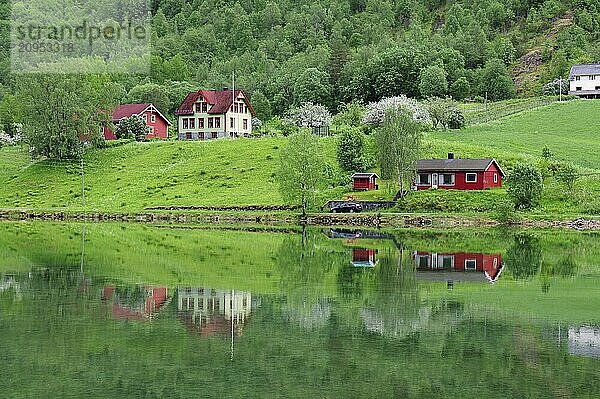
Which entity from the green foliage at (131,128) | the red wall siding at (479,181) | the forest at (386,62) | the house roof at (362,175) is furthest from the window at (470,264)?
the green foliage at (131,128)

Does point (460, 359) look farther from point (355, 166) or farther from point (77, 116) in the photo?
point (77, 116)

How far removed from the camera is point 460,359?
2002 cm

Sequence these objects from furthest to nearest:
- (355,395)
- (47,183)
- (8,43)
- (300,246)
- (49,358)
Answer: (8,43) → (47,183) → (300,246) → (49,358) → (355,395)

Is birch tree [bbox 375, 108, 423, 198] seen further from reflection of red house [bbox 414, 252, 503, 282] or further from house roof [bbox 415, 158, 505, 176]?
reflection of red house [bbox 414, 252, 503, 282]

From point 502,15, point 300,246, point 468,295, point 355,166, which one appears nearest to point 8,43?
point 502,15

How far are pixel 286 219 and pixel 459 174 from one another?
14.6 metres

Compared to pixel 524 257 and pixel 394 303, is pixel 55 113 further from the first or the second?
pixel 394 303

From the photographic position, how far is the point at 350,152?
77.1 m

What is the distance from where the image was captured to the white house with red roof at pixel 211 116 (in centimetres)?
9981

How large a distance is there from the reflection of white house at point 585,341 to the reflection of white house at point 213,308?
847 centimetres

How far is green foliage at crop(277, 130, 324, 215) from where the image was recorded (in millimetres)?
64562

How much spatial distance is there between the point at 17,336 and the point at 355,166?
185ft

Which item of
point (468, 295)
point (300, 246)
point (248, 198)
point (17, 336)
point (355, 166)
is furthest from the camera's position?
point (355, 166)

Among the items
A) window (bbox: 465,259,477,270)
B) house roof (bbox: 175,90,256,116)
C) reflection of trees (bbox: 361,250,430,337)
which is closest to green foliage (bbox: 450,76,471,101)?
house roof (bbox: 175,90,256,116)
